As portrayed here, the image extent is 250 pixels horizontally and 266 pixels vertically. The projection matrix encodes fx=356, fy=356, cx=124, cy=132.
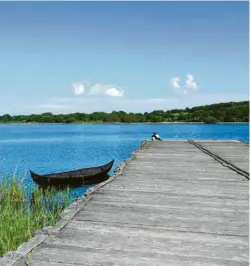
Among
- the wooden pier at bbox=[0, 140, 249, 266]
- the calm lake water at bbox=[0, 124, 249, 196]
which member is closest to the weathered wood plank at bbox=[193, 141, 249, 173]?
the wooden pier at bbox=[0, 140, 249, 266]

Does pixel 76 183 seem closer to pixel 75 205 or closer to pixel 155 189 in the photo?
pixel 155 189

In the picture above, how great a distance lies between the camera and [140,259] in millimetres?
3219

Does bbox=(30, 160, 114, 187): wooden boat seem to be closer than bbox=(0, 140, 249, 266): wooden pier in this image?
No

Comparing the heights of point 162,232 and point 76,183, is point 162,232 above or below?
above

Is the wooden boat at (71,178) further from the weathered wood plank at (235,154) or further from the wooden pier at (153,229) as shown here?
the wooden pier at (153,229)

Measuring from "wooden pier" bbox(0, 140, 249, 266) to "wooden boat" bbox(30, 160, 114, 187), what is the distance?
8.82 metres

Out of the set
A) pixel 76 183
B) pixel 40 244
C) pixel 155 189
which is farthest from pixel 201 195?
pixel 76 183

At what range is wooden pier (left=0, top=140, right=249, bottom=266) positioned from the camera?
324 centimetres

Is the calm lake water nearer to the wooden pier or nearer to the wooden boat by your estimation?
the wooden boat

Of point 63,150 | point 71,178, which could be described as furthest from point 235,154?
point 63,150

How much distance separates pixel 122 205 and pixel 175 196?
108 centimetres

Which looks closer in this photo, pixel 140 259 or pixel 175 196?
pixel 140 259

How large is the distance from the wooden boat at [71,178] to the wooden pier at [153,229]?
8820mm

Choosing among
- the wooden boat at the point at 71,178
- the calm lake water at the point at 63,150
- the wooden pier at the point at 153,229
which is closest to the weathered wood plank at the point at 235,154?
the wooden pier at the point at 153,229
